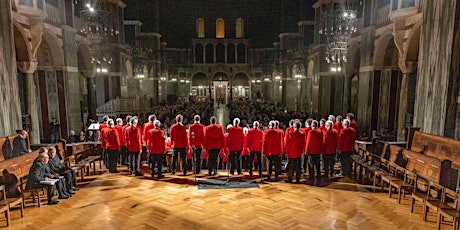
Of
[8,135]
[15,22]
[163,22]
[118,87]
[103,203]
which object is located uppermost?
[163,22]

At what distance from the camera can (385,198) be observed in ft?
22.3

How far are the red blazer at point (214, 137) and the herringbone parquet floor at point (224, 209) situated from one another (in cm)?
125

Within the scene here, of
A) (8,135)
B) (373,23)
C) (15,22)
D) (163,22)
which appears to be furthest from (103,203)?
(163,22)

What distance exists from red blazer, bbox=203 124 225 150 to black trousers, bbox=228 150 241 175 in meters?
0.45

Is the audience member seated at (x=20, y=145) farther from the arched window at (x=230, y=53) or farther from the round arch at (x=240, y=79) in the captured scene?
the round arch at (x=240, y=79)

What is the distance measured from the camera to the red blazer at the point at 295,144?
25.5ft

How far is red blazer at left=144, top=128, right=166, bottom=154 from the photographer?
26.9 feet

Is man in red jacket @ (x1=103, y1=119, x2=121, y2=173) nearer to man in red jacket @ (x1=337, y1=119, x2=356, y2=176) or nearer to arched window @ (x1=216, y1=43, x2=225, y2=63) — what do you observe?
man in red jacket @ (x1=337, y1=119, x2=356, y2=176)

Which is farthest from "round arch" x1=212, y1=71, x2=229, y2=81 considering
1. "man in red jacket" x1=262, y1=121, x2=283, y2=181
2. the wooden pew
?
the wooden pew

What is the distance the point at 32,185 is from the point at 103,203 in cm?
150

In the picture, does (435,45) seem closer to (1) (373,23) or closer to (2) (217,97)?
(1) (373,23)

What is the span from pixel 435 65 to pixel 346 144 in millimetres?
3388

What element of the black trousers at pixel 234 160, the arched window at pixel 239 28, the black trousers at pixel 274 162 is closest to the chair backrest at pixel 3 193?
the black trousers at pixel 234 160

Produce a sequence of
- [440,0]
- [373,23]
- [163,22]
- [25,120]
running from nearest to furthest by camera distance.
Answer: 1. [440,0]
2. [25,120]
3. [373,23]
4. [163,22]
